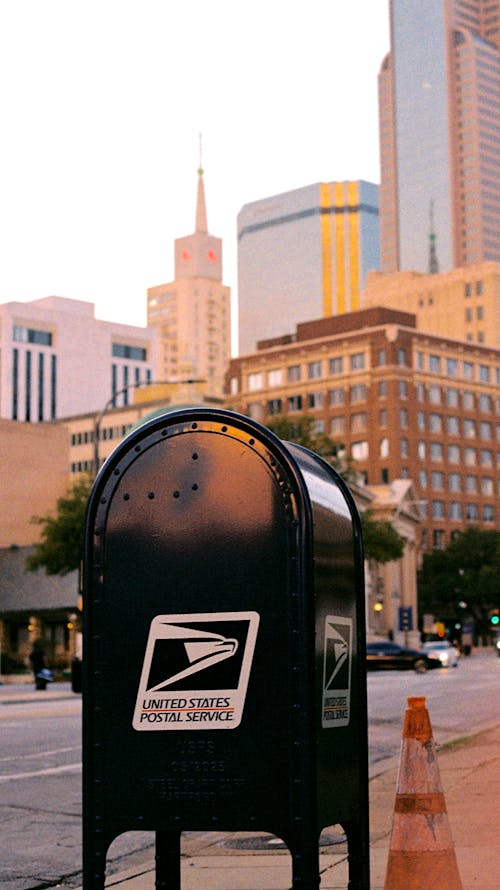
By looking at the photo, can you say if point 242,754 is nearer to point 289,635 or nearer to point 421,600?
point 289,635

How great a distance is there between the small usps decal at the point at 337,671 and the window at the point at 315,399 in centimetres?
13761

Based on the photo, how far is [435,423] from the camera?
142750mm

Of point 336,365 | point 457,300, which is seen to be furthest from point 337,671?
point 457,300

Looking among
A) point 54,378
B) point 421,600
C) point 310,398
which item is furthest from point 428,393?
A: point 54,378

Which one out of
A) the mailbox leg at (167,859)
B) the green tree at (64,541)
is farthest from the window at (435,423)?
the mailbox leg at (167,859)

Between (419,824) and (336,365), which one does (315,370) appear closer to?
(336,365)

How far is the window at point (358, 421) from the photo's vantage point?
140125 millimetres

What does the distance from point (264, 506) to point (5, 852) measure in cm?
548

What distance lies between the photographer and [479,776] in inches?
532

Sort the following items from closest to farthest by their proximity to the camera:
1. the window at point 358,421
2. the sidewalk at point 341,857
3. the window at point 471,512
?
the sidewalk at point 341,857 → the window at point 358,421 → the window at point 471,512

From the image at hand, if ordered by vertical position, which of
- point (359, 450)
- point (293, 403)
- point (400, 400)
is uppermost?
point (293, 403)

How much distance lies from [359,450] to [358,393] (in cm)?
578

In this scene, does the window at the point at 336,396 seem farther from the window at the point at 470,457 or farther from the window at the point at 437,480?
the window at the point at 470,457

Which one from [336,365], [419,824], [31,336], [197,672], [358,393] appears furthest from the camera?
[31,336]
